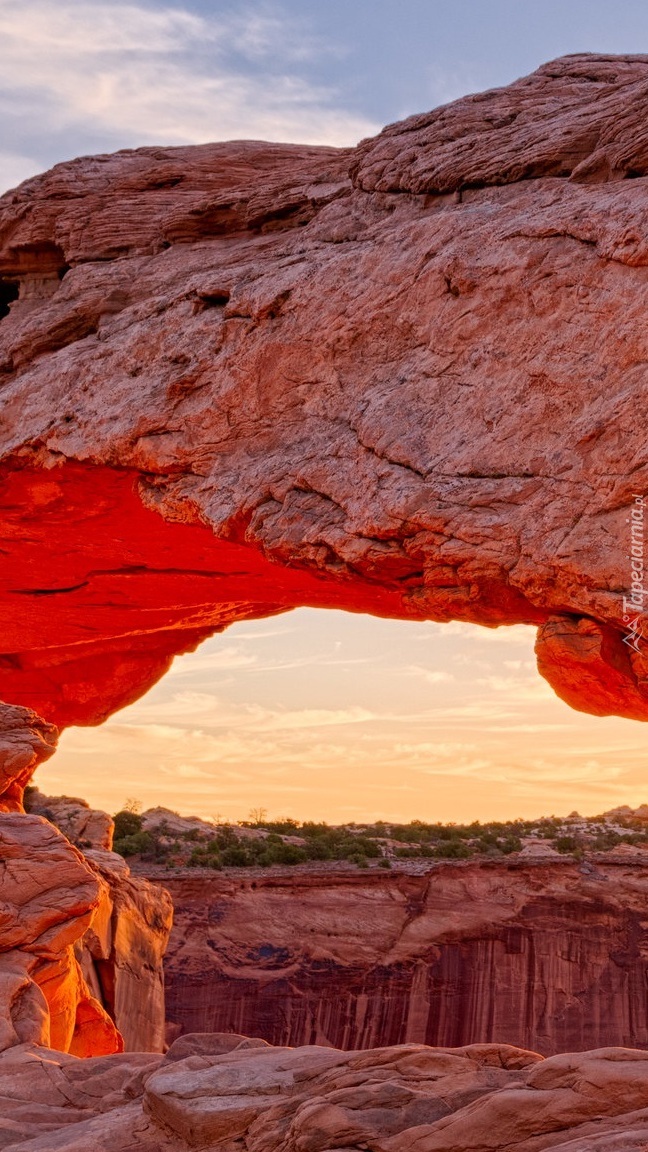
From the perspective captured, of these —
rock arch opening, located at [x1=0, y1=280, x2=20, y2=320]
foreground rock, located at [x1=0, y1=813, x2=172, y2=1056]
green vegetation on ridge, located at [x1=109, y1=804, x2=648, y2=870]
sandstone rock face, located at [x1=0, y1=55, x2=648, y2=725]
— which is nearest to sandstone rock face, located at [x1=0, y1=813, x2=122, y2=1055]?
foreground rock, located at [x1=0, y1=813, x2=172, y2=1056]

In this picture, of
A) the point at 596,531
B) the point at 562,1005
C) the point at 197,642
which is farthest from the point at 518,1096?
the point at 562,1005

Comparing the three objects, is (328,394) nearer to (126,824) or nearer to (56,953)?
(56,953)

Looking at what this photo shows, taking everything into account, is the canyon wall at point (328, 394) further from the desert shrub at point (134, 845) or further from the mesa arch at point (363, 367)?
the desert shrub at point (134, 845)

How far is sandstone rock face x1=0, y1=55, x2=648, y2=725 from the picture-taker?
8.10 meters

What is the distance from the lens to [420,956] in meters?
31.1

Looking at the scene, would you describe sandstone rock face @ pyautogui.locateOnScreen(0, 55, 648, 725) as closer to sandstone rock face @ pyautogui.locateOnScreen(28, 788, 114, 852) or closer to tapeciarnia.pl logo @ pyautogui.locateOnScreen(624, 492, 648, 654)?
tapeciarnia.pl logo @ pyautogui.locateOnScreen(624, 492, 648, 654)

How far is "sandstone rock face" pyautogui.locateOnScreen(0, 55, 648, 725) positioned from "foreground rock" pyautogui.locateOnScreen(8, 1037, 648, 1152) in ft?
8.80

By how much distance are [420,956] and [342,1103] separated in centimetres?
2515

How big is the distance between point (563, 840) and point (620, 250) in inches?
1263

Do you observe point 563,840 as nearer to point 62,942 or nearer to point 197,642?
point 197,642

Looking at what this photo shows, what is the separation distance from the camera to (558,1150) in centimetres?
595

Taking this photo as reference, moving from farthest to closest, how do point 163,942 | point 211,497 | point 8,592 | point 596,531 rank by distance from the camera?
point 163,942
point 8,592
point 211,497
point 596,531

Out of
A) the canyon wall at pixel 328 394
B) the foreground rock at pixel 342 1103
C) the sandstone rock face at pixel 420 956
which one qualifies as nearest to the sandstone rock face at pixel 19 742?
the canyon wall at pixel 328 394

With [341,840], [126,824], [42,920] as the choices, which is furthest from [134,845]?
[42,920]
